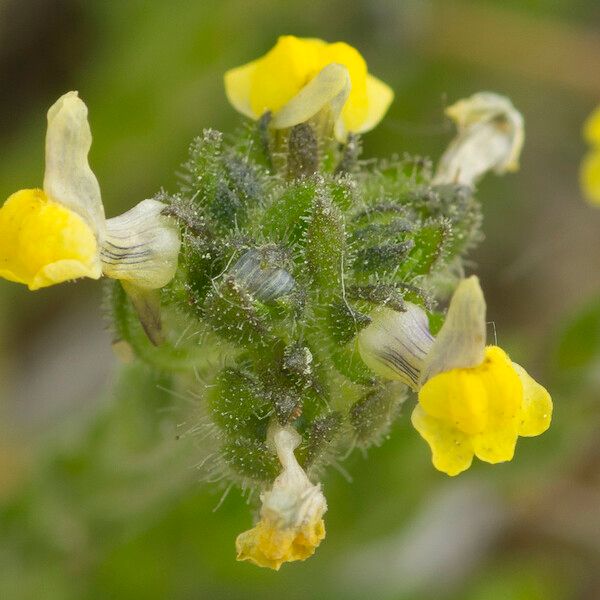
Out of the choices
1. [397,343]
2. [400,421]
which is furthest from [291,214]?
[400,421]

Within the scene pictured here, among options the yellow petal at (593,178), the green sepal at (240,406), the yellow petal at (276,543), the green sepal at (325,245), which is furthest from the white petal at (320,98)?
the yellow petal at (593,178)

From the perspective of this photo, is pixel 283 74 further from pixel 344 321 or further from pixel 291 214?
pixel 344 321

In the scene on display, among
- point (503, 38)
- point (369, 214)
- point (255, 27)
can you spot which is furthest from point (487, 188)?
point (369, 214)

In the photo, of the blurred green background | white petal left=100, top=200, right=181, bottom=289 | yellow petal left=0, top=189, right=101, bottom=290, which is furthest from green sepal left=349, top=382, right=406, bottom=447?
the blurred green background

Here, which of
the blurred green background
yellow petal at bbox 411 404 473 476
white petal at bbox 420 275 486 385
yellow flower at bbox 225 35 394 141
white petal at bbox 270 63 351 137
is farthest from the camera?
the blurred green background

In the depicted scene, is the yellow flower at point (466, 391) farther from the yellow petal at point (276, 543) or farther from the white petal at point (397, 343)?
the yellow petal at point (276, 543)

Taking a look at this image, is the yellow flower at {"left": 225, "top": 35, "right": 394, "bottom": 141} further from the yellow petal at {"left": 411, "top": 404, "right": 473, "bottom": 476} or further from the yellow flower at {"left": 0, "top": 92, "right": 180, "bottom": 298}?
the yellow petal at {"left": 411, "top": 404, "right": 473, "bottom": 476}

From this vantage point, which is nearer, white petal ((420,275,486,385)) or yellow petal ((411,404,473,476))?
white petal ((420,275,486,385))

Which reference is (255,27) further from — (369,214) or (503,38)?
(369,214)
